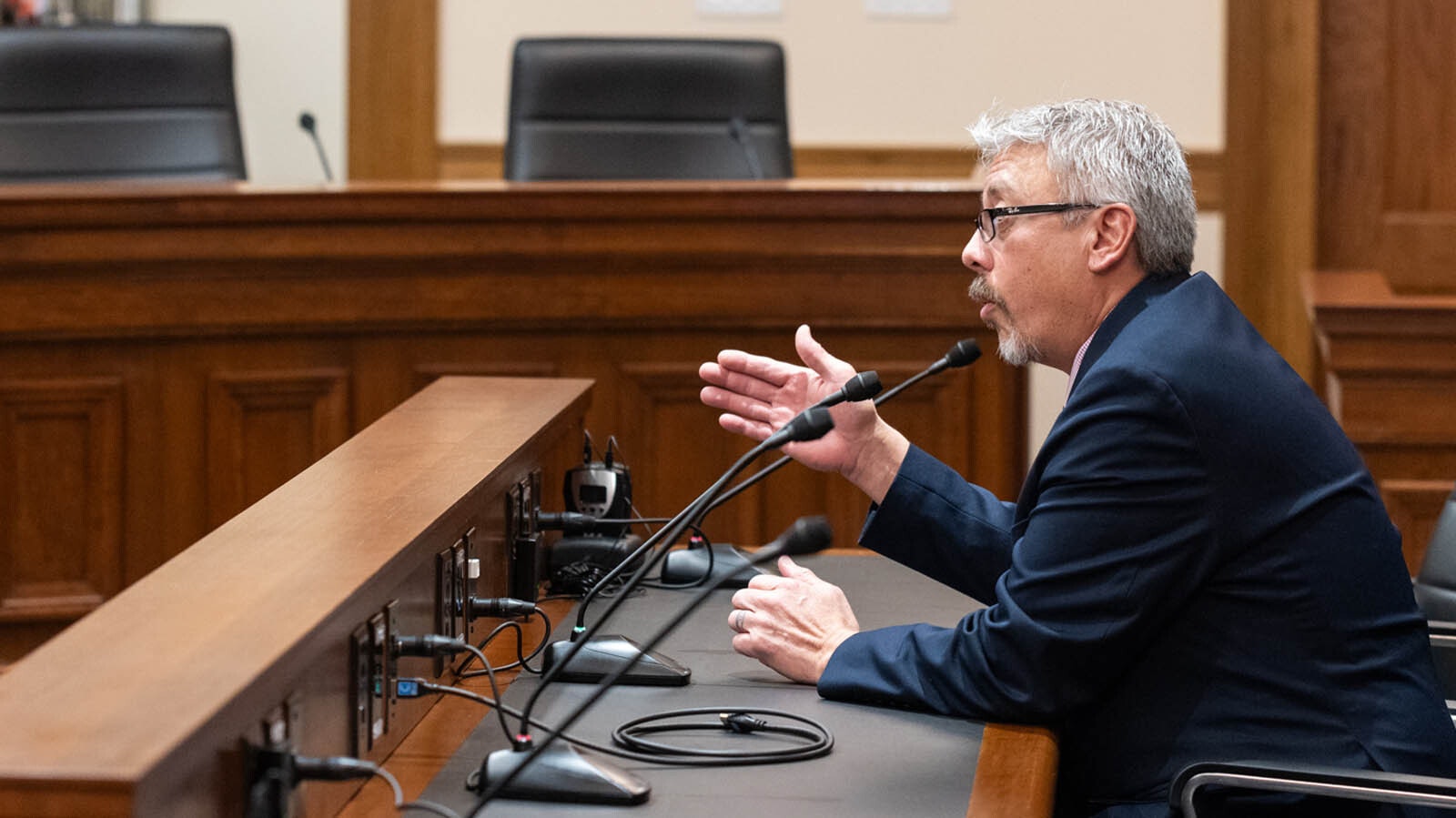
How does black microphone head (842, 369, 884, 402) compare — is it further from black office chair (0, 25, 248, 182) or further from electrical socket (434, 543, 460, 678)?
black office chair (0, 25, 248, 182)

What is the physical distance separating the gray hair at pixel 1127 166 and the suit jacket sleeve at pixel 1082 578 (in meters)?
0.22

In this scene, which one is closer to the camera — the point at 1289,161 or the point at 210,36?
the point at 210,36

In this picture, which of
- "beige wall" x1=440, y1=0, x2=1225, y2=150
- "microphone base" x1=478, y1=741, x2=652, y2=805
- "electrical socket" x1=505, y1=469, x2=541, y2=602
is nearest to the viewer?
"microphone base" x1=478, y1=741, x2=652, y2=805

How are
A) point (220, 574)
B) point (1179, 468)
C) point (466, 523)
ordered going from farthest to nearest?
point (466, 523), point (1179, 468), point (220, 574)

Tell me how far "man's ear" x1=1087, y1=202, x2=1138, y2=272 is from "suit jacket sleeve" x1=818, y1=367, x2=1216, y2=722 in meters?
0.19

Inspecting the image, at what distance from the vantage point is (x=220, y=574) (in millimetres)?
1321

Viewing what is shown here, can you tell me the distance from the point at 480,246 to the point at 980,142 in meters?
1.40

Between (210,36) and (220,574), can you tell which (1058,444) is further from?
(210,36)

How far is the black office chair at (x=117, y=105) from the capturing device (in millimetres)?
3771

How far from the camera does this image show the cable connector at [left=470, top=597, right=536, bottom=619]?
5.80ft

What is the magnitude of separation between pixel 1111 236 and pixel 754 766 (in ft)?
2.23

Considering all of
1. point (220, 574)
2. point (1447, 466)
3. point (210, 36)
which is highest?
point (210, 36)

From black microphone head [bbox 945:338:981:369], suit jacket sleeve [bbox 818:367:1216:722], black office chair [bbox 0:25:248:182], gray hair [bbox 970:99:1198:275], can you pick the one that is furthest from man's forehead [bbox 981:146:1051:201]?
black office chair [bbox 0:25:248:182]

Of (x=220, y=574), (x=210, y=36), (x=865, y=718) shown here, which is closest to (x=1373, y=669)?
(x=865, y=718)
